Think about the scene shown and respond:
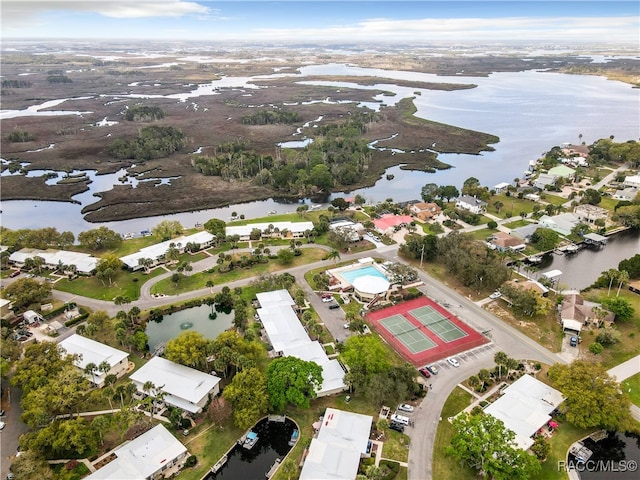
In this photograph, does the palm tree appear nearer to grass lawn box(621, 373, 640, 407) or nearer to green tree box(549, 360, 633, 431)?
grass lawn box(621, 373, 640, 407)

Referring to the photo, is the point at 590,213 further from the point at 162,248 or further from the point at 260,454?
the point at 162,248

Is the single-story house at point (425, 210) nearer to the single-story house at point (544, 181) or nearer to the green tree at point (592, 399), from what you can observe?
the single-story house at point (544, 181)

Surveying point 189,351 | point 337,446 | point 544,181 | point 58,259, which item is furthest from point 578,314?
point 58,259

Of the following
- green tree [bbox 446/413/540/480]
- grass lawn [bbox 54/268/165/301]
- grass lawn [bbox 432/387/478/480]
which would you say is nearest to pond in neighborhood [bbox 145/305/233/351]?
grass lawn [bbox 54/268/165/301]

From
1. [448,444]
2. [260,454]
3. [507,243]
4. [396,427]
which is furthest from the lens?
[507,243]

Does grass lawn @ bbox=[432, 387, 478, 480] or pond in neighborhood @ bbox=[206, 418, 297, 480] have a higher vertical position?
grass lawn @ bbox=[432, 387, 478, 480]

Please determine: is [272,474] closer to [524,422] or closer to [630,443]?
[524,422]
